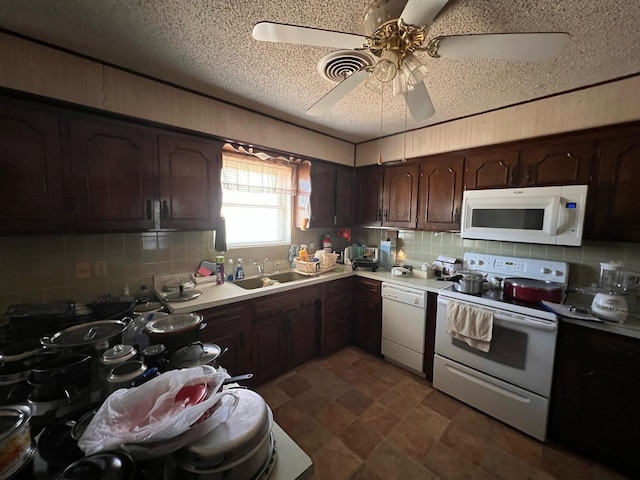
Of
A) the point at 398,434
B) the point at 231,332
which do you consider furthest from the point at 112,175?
the point at 398,434

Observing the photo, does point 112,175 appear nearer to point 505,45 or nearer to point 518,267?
point 505,45

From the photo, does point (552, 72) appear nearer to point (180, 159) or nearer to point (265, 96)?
point (265, 96)

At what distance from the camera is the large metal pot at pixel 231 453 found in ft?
1.89

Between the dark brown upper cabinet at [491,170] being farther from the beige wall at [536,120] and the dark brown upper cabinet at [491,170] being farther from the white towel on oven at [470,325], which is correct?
the white towel on oven at [470,325]

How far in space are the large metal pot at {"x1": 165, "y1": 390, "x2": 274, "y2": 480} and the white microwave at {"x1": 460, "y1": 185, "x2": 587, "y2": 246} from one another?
2.19m

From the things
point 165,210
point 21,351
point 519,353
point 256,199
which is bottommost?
point 519,353

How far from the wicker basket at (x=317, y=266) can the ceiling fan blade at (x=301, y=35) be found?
202 cm

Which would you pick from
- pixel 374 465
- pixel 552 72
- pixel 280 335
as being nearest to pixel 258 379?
pixel 280 335

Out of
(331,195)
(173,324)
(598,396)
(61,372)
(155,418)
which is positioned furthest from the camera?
(331,195)

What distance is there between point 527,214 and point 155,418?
2.48 meters

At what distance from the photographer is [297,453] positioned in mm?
726

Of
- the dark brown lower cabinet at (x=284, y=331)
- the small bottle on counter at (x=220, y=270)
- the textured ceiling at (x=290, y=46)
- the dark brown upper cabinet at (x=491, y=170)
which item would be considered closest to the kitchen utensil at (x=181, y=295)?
the small bottle on counter at (x=220, y=270)

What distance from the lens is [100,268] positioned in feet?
6.11

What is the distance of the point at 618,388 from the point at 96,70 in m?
3.68
